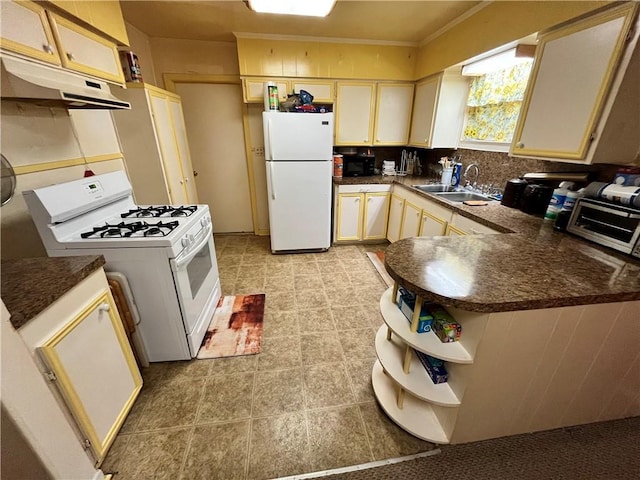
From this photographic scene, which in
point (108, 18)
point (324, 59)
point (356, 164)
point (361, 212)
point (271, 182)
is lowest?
point (361, 212)

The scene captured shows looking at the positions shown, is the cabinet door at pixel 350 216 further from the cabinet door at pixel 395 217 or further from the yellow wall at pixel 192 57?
the yellow wall at pixel 192 57

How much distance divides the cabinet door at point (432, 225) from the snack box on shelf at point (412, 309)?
1.17 m

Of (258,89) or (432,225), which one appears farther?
(258,89)

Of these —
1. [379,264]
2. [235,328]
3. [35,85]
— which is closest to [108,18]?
[35,85]

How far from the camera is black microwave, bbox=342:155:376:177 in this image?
3.43m

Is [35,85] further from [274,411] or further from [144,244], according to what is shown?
[274,411]

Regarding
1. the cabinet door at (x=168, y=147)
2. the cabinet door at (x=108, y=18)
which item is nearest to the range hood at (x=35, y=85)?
the cabinet door at (x=108, y=18)

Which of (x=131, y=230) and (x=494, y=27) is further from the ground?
(x=494, y=27)

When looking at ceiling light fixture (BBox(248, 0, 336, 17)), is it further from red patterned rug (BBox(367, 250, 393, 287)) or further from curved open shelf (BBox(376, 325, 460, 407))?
red patterned rug (BBox(367, 250, 393, 287))

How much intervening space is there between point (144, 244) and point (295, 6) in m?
1.68

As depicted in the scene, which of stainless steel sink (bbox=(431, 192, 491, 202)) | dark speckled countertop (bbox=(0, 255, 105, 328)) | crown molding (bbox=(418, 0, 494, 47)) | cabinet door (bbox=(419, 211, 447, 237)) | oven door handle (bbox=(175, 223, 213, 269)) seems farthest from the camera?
stainless steel sink (bbox=(431, 192, 491, 202))

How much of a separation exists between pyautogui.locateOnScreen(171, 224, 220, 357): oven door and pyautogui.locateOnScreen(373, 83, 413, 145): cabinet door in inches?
96.9

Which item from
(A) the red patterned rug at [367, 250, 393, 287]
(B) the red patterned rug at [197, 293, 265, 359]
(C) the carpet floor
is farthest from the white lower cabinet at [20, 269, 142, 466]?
(A) the red patterned rug at [367, 250, 393, 287]

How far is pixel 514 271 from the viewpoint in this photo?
1.10 m
